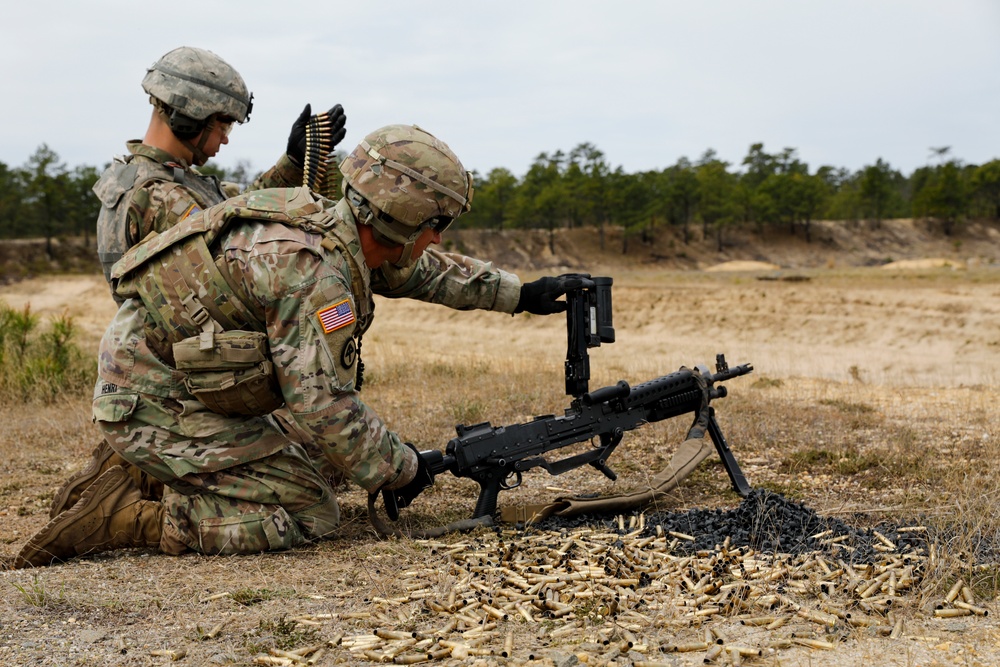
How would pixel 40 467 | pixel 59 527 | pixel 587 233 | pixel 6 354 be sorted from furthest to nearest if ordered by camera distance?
pixel 587 233 < pixel 6 354 < pixel 40 467 < pixel 59 527

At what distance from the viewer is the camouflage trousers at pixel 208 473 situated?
14.5 ft

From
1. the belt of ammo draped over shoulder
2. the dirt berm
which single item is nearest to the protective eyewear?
the belt of ammo draped over shoulder

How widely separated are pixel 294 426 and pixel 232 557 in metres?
1.07

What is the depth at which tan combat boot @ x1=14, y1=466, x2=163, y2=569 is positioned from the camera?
431 cm

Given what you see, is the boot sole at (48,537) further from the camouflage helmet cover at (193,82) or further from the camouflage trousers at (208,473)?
the camouflage helmet cover at (193,82)

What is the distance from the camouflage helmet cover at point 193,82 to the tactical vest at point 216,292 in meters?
1.15

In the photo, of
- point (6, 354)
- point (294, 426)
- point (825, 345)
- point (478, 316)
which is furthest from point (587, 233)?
point (294, 426)

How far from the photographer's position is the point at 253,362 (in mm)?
4195

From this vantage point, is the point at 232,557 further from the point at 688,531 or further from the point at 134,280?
the point at 688,531

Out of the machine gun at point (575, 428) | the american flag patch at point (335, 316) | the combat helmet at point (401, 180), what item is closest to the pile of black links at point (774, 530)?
the machine gun at point (575, 428)

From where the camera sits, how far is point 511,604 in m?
3.56

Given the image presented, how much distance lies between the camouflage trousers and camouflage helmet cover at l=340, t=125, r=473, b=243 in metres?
1.35

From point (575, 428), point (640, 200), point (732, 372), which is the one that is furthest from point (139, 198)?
point (640, 200)

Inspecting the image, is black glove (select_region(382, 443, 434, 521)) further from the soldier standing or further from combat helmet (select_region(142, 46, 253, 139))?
combat helmet (select_region(142, 46, 253, 139))
